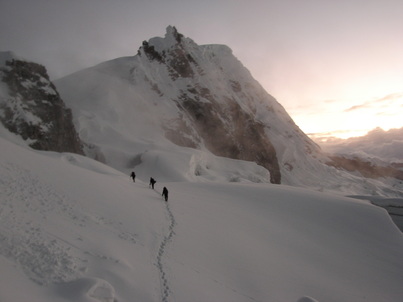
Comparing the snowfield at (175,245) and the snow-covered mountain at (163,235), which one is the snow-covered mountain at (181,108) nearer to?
the snow-covered mountain at (163,235)

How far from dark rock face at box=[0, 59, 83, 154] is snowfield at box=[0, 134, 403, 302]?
998 inches

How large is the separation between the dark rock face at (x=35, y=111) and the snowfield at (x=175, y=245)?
25.4 meters

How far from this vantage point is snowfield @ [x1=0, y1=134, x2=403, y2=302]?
26.3 ft

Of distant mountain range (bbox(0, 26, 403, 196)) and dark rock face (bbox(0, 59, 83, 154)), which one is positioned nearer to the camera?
dark rock face (bbox(0, 59, 83, 154))

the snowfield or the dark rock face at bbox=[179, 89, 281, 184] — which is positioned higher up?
the dark rock face at bbox=[179, 89, 281, 184]

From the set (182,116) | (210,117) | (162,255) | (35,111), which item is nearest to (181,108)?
(182,116)

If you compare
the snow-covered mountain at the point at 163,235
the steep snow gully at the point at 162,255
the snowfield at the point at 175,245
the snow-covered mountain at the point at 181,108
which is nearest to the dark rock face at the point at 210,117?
the snow-covered mountain at the point at 181,108

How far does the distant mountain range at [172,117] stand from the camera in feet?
141

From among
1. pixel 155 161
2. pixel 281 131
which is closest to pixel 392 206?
pixel 155 161

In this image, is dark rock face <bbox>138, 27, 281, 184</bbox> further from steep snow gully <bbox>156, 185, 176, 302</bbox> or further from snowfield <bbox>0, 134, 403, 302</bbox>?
steep snow gully <bbox>156, 185, 176, 302</bbox>

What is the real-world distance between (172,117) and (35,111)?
32845 millimetres

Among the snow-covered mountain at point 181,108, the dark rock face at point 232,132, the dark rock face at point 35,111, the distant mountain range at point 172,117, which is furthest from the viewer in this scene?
the dark rock face at point 232,132

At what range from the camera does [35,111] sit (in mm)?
41844

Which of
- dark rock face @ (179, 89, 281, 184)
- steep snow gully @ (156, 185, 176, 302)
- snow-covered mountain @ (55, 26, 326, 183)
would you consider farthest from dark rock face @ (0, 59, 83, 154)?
dark rock face @ (179, 89, 281, 184)
